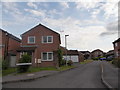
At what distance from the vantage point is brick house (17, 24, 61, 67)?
2155 centimetres

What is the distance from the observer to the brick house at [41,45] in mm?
21555

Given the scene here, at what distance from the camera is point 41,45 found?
2320cm

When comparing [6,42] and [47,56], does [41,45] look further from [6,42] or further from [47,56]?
[6,42]

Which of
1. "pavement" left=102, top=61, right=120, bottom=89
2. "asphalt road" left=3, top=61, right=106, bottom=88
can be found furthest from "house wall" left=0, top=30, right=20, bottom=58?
"pavement" left=102, top=61, right=120, bottom=89

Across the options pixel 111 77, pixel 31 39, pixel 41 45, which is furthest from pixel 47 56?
pixel 111 77

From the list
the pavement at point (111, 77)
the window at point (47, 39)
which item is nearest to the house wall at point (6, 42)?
the window at point (47, 39)

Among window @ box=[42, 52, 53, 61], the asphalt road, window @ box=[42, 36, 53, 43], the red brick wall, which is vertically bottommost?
the asphalt road

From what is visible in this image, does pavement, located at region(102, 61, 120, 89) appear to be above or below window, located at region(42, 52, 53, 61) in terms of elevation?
below

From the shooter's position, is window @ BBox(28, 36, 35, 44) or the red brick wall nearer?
window @ BBox(28, 36, 35, 44)

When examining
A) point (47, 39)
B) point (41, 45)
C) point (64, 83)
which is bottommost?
point (64, 83)

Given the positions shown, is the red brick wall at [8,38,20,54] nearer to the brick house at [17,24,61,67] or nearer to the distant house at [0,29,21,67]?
the distant house at [0,29,21,67]

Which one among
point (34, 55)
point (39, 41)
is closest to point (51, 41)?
point (39, 41)

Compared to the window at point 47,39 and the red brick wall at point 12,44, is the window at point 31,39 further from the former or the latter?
the red brick wall at point 12,44

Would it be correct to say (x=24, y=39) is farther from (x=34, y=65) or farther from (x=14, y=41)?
(x=34, y=65)
